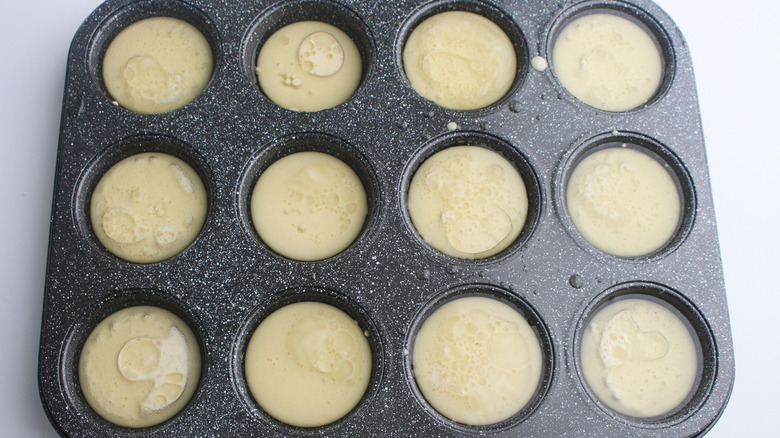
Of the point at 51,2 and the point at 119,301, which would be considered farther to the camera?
the point at 51,2

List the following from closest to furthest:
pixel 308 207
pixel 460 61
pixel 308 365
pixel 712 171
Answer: pixel 308 365 → pixel 308 207 → pixel 460 61 → pixel 712 171

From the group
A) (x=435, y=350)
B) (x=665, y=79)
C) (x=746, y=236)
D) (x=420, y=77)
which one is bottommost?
(x=435, y=350)

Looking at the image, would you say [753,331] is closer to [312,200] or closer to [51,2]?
[312,200]

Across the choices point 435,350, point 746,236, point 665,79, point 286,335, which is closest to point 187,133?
point 286,335

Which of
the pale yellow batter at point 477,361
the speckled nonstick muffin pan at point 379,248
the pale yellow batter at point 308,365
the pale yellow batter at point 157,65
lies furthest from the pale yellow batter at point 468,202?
the pale yellow batter at point 157,65

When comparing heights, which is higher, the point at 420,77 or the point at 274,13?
the point at 420,77

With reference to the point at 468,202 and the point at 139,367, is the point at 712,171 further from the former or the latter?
the point at 139,367

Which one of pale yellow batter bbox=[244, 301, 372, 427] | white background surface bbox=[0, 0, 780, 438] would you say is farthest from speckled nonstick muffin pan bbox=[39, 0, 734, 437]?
white background surface bbox=[0, 0, 780, 438]

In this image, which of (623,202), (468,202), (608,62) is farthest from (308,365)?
(608,62)
